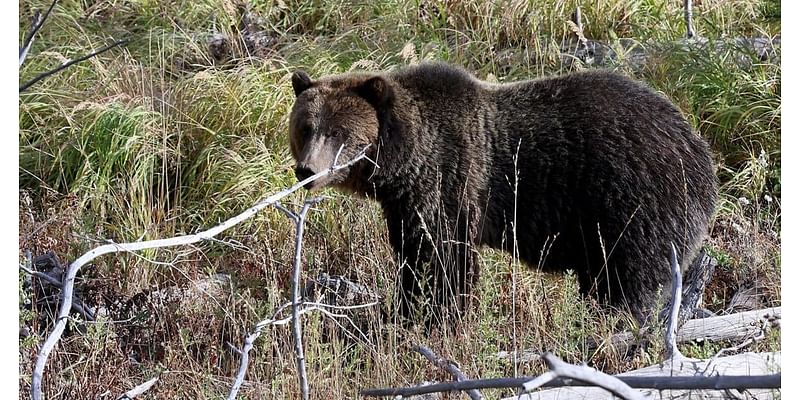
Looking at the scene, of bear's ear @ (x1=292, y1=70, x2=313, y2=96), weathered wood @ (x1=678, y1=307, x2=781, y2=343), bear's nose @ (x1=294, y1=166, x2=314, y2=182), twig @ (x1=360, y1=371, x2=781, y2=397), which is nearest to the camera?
twig @ (x1=360, y1=371, x2=781, y2=397)

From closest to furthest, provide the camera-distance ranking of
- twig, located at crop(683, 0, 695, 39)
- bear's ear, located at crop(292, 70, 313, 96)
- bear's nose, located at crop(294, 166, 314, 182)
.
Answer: bear's nose, located at crop(294, 166, 314, 182)
bear's ear, located at crop(292, 70, 313, 96)
twig, located at crop(683, 0, 695, 39)

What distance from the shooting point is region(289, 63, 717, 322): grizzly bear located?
5809 mm

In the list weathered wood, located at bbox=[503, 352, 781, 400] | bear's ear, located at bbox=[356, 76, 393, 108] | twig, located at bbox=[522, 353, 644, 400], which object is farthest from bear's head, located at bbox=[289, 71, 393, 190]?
twig, located at bbox=[522, 353, 644, 400]

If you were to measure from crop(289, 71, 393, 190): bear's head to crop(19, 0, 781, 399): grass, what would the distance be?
746 millimetres

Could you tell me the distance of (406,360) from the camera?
16.9 ft

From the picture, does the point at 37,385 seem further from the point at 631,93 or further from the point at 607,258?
the point at 631,93

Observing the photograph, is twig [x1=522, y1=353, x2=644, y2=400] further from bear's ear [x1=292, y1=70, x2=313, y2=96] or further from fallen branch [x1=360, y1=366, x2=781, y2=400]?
bear's ear [x1=292, y1=70, x2=313, y2=96]

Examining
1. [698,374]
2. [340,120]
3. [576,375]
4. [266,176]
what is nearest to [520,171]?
[340,120]

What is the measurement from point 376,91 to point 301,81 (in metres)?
0.53

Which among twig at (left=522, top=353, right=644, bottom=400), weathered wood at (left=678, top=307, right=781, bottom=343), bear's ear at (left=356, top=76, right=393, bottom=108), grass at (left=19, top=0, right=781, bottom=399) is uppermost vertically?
twig at (left=522, top=353, right=644, bottom=400)

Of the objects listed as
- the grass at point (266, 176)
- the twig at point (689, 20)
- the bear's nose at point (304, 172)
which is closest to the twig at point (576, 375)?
the grass at point (266, 176)

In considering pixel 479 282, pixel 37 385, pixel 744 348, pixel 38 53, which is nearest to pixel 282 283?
pixel 479 282

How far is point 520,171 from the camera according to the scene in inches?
239

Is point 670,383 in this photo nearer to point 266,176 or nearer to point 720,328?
point 720,328
